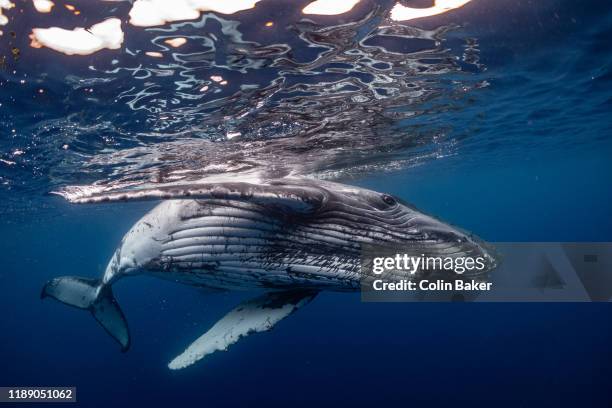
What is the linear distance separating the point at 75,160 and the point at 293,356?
69.2 ft

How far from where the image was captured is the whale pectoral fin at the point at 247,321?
4766mm

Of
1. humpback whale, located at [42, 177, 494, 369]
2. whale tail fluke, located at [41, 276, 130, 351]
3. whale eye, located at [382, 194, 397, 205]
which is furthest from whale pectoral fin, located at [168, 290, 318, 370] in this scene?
whale tail fluke, located at [41, 276, 130, 351]

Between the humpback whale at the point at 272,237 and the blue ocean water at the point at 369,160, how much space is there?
1015 millimetres

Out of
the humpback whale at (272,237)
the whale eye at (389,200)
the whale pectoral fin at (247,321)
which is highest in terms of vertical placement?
the whale eye at (389,200)

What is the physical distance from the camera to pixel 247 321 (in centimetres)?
494

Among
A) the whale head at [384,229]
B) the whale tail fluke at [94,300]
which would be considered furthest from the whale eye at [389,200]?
the whale tail fluke at [94,300]

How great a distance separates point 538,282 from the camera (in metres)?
9.99

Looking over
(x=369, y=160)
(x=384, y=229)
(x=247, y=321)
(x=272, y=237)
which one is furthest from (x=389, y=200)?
(x=369, y=160)

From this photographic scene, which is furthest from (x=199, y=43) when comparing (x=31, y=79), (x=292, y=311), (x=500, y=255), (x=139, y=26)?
(x=500, y=255)

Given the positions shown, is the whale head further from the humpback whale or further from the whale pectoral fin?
the whale pectoral fin

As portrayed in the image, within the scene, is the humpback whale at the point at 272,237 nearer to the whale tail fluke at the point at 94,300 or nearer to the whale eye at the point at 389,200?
the whale eye at the point at 389,200

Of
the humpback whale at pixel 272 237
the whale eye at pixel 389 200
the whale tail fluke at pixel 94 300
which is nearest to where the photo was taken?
the humpback whale at pixel 272 237

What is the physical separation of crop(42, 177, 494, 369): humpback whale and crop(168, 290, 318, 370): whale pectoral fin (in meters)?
0.01

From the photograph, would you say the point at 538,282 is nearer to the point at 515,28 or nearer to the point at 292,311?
the point at 515,28
